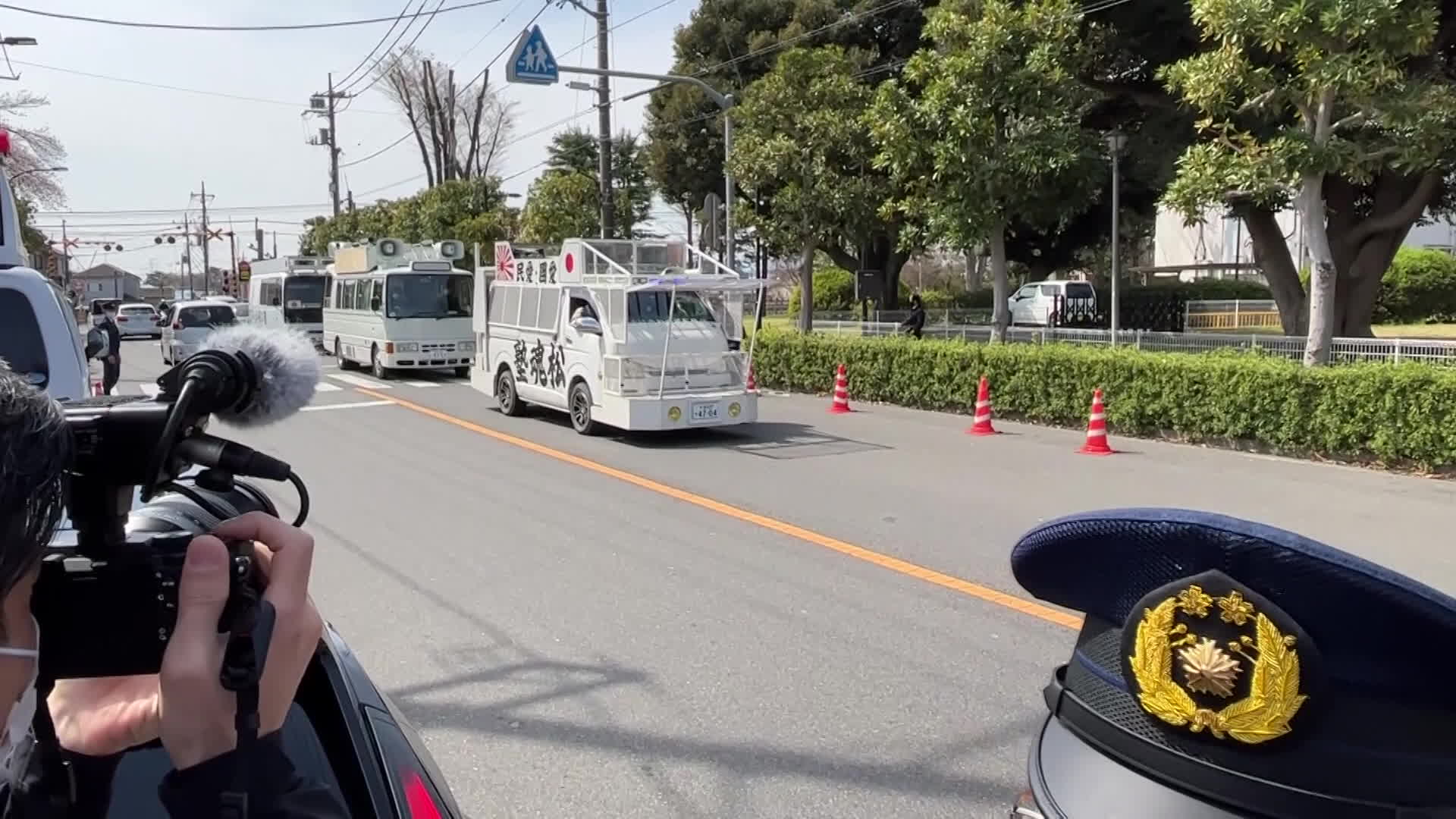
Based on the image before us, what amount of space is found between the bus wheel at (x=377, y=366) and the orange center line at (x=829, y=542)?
10909 millimetres

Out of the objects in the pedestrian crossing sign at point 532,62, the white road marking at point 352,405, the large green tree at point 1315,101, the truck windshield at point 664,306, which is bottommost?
the white road marking at point 352,405

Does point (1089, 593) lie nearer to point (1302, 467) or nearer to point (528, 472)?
point (528, 472)

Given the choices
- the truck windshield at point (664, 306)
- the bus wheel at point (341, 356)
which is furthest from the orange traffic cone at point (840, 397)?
the bus wheel at point (341, 356)

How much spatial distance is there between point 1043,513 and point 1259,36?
7375mm

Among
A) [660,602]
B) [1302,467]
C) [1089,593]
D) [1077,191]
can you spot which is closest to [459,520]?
[660,602]

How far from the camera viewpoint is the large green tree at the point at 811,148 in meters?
24.0

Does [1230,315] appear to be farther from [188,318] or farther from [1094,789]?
[1094,789]

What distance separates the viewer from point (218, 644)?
54.0 inches

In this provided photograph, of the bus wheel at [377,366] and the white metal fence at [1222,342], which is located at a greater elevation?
the white metal fence at [1222,342]

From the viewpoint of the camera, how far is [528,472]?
11.4 meters

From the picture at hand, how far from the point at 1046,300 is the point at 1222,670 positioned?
35367 mm

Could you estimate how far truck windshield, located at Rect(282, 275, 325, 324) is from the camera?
32000 mm

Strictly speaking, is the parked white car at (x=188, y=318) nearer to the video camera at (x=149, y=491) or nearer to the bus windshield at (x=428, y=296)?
the bus windshield at (x=428, y=296)

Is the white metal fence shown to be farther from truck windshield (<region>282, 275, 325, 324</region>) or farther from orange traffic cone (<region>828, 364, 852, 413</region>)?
truck windshield (<region>282, 275, 325, 324</region>)
